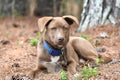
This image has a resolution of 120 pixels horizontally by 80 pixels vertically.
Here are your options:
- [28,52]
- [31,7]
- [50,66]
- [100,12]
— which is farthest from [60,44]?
[31,7]

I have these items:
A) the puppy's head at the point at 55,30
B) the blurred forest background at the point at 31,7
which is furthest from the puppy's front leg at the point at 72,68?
the blurred forest background at the point at 31,7

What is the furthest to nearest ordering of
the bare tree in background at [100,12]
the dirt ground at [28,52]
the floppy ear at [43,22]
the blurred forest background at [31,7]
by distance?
the blurred forest background at [31,7], the bare tree in background at [100,12], the floppy ear at [43,22], the dirt ground at [28,52]

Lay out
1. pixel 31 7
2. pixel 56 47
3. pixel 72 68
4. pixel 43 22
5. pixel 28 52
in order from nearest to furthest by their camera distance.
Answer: pixel 43 22, pixel 72 68, pixel 56 47, pixel 28 52, pixel 31 7

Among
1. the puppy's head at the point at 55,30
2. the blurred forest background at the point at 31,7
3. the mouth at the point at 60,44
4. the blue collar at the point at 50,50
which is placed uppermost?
the puppy's head at the point at 55,30

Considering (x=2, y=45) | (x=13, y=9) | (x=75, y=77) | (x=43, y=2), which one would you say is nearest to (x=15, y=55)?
(x=2, y=45)

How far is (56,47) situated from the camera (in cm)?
705

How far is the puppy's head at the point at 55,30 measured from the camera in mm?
6785

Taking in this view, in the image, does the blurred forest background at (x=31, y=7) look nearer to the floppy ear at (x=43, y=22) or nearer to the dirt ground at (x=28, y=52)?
the dirt ground at (x=28, y=52)

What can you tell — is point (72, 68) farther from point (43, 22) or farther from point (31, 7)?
point (31, 7)

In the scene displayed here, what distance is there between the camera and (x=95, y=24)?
33.3 ft

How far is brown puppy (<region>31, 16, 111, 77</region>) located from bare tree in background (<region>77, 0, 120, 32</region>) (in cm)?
259

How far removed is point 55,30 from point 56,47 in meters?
0.35

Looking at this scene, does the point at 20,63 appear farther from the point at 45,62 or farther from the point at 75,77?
the point at 75,77

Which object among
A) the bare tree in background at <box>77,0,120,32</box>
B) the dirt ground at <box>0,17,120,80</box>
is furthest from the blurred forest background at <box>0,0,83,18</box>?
the bare tree in background at <box>77,0,120,32</box>
